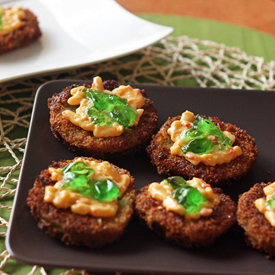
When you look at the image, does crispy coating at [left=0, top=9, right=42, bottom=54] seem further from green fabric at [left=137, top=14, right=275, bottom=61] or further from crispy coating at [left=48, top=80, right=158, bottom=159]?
green fabric at [left=137, top=14, right=275, bottom=61]

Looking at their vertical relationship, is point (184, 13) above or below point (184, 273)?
above

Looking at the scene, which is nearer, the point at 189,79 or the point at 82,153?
the point at 82,153

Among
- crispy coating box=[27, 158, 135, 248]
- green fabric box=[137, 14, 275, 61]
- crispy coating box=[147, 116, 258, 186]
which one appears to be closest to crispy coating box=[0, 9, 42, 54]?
green fabric box=[137, 14, 275, 61]

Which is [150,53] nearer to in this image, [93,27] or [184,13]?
[93,27]

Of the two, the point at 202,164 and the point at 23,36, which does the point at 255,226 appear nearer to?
the point at 202,164

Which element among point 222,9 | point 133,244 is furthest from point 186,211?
point 222,9

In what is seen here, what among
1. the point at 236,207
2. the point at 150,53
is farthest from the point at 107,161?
the point at 150,53

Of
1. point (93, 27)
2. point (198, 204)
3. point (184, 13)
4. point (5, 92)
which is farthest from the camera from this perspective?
point (184, 13)
